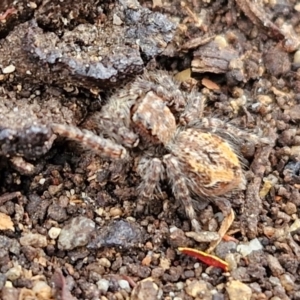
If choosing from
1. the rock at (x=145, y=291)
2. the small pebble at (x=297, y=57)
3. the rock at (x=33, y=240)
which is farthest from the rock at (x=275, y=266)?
the small pebble at (x=297, y=57)

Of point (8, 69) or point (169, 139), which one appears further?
point (169, 139)

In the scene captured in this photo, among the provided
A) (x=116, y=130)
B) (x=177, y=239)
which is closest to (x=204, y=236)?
(x=177, y=239)

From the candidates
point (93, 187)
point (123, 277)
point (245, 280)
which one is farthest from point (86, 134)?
point (245, 280)

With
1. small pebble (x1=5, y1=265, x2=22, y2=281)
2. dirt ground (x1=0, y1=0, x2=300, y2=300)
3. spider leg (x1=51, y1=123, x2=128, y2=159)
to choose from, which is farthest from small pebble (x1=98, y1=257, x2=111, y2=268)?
spider leg (x1=51, y1=123, x2=128, y2=159)

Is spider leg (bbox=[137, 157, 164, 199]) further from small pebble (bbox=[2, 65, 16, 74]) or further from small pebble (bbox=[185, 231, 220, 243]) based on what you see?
small pebble (bbox=[2, 65, 16, 74])

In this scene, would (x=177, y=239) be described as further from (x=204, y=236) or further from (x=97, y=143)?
(x=97, y=143)

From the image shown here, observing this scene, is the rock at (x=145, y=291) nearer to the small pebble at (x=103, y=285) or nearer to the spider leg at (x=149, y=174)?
the small pebble at (x=103, y=285)
